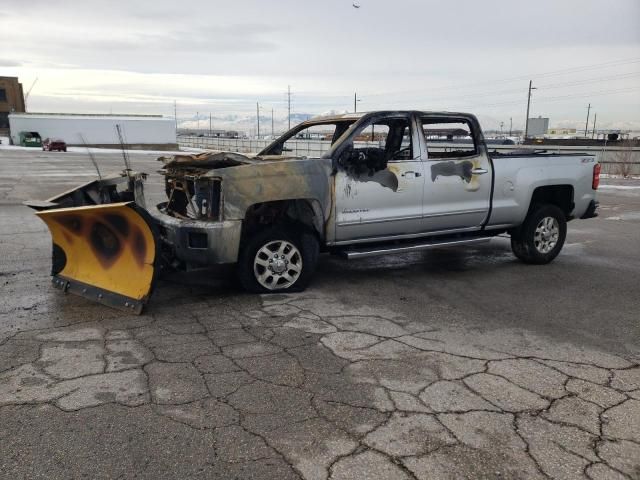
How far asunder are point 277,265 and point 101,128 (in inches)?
2978

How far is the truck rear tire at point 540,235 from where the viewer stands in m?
7.41

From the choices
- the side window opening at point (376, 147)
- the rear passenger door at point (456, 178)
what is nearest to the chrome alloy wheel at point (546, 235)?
the rear passenger door at point (456, 178)

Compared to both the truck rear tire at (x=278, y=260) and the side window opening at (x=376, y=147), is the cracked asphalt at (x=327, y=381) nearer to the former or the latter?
the truck rear tire at (x=278, y=260)

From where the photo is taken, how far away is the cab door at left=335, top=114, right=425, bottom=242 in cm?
596

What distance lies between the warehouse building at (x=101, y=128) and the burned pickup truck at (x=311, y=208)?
225 ft

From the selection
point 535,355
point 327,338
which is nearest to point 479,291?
point 535,355

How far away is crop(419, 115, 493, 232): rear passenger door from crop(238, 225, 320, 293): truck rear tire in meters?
1.55

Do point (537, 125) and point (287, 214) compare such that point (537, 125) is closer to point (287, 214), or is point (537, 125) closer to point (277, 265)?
point (287, 214)

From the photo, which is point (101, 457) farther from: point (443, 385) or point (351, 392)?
point (443, 385)

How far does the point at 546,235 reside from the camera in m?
7.55

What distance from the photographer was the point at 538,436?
313 centimetres

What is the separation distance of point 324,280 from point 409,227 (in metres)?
1.18

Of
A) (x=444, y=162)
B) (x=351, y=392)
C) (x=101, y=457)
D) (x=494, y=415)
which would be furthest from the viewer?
(x=444, y=162)

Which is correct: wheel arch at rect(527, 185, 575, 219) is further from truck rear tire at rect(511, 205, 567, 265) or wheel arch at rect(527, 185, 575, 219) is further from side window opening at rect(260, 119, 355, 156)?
side window opening at rect(260, 119, 355, 156)
